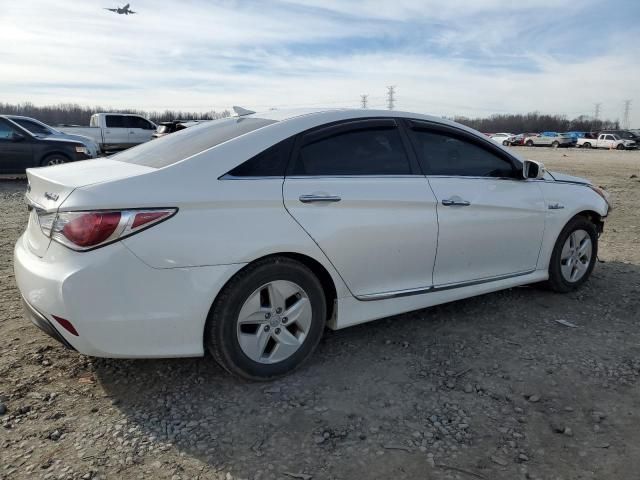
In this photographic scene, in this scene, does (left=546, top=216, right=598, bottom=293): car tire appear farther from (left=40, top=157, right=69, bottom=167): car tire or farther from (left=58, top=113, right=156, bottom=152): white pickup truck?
(left=58, top=113, right=156, bottom=152): white pickup truck

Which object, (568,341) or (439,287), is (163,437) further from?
(568,341)

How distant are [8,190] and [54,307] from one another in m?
10.2

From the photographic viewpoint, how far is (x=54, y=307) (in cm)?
267

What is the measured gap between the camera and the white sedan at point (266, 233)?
2.66 meters

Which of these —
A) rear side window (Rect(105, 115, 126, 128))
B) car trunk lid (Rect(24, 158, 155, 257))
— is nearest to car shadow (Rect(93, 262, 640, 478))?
car trunk lid (Rect(24, 158, 155, 257))

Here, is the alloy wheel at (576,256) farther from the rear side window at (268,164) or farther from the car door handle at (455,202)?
the rear side window at (268,164)

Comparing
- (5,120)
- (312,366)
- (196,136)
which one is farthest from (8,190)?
(312,366)

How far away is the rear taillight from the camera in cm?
261

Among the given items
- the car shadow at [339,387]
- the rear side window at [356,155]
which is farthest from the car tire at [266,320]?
the rear side window at [356,155]

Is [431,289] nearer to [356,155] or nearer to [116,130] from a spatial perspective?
[356,155]

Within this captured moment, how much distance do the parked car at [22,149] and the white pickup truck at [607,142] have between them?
169 ft

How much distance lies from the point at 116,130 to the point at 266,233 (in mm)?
22284

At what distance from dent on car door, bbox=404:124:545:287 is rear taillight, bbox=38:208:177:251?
1.99m

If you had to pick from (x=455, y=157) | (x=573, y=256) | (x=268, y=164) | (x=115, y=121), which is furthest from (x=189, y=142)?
(x=115, y=121)
